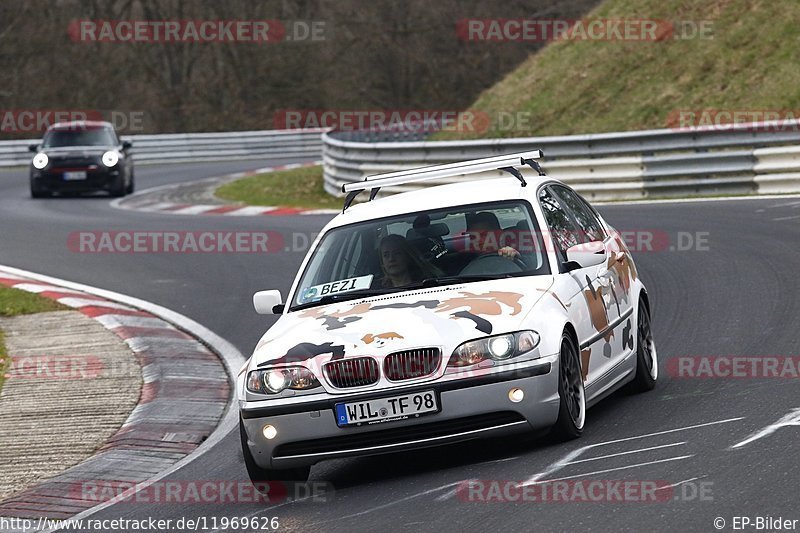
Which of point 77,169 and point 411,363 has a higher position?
point 77,169

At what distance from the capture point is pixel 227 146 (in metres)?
Answer: 43.8

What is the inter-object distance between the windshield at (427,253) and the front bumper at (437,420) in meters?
1.03

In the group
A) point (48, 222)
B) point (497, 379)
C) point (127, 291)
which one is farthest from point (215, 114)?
point (497, 379)

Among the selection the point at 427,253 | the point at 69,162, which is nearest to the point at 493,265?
the point at 427,253

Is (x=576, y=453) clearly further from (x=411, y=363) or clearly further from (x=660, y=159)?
(x=660, y=159)

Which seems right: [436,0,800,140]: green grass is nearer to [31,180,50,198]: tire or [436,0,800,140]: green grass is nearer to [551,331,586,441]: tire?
[31,180,50,198]: tire

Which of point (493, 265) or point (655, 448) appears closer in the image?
point (655, 448)

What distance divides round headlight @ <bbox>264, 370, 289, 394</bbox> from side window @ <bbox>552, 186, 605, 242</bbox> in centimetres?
244

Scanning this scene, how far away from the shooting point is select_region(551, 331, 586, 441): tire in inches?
285

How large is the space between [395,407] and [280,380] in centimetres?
62

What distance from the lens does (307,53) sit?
5731 centimetres

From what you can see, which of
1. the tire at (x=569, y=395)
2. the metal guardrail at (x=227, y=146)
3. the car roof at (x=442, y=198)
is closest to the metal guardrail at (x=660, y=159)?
the car roof at (x=442, y=198)

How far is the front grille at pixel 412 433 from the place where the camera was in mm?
7004

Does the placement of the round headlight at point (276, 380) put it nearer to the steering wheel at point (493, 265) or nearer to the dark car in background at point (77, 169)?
the steering wheel at point (493, 265)
